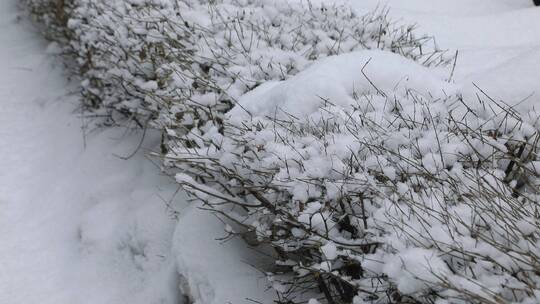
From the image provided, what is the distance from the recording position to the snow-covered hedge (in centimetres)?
215

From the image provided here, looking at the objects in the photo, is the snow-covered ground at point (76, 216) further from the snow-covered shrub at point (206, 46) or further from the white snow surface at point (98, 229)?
the snow-covered shrub at point (206, 46)

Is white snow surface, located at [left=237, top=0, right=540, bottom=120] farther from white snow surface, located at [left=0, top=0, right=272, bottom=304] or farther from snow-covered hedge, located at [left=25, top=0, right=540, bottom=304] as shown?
white snow surface, located at [left=0, top=0, right=272, bottom=304]

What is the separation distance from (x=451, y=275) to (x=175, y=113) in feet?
7.82

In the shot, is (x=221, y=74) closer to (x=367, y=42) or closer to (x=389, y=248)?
(x=367, y=42)

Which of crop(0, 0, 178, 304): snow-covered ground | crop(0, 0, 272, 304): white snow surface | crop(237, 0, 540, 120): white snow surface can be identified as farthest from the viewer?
crop(0, 0, 178, 304): snow-covered ground

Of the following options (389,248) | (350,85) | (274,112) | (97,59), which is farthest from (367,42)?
(97,59)

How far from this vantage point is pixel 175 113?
3.84 m

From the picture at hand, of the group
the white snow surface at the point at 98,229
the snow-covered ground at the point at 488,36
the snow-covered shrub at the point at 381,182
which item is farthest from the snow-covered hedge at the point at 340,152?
the white snow surface at the point at 98,229

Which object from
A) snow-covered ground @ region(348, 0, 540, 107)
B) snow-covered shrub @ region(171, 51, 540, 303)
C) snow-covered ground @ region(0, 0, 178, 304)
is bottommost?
snow-covered ground @ region(0, 0, 178, 304)

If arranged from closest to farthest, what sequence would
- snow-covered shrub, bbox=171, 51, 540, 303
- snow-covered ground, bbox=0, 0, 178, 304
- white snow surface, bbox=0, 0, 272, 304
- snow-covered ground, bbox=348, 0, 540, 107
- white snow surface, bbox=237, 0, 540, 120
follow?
1. snow-covered shrub, bbox=171, 51, 540, 303
2. white snow surface, bbox=237, 0, 540, 120
3. snow-covered ground, bbox=348, 0, 540, 107
4. white snow surface, bbox=0, 0, 272, 304
5. snow-covered ground, bbox=0, 0, 178, 304

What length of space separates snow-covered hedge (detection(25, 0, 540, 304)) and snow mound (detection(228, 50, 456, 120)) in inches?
0.4

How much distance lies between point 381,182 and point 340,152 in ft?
0.90

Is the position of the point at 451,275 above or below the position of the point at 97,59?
above

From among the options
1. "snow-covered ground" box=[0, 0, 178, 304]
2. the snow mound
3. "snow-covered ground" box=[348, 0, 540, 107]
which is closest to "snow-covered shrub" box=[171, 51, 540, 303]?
the snow mound
